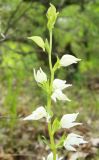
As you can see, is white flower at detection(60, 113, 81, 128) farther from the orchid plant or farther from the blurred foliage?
the blurred foliage

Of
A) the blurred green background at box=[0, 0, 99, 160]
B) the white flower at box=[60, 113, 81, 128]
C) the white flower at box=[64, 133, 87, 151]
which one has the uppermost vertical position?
the white flower at box=[60, 113, 81, 128]

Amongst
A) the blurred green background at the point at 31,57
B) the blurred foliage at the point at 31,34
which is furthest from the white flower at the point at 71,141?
the blurred foliage at the point at 31,34

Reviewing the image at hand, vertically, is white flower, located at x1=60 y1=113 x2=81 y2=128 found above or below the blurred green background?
above

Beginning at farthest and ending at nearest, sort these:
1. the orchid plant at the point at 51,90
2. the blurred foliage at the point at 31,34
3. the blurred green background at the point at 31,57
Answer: the blurred foliage at the point at 31,34
the blurred green background at the point at 31,57
the orchid plant at the point at 51,90

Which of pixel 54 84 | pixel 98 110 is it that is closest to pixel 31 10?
pixel 98 110

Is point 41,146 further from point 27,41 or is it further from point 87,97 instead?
point 87,97

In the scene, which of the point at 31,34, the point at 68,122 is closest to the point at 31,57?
the point at 31,34

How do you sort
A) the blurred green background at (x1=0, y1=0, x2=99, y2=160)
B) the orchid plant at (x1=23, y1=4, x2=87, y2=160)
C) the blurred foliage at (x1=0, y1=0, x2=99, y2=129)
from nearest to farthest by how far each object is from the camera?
the orchid plant at (x1=23, y1=4, x2=87, y2=160), the blurred green background at (x1=0, y1=0, x2=99, y2=160), the blurred foliage at (x1=0, y1=0, x2=99, y2=129)

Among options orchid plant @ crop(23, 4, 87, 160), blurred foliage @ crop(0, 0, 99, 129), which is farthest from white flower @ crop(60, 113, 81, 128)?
blurred foliage @ crop(0, 0, 99, 129)

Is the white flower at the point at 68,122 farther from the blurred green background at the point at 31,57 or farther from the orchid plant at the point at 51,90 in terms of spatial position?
the blurred green background at the point at 31,57

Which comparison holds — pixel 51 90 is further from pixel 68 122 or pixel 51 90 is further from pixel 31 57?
pixel 31 57
